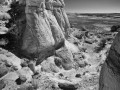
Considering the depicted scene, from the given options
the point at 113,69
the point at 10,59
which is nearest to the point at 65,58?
the point at 10,59

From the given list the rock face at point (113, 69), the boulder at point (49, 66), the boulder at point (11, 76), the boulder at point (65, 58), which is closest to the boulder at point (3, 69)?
the boulder at point (11, 76)

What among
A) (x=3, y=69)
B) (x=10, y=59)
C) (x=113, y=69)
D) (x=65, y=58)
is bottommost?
(x=65, y=58)

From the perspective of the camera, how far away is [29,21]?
1227cm

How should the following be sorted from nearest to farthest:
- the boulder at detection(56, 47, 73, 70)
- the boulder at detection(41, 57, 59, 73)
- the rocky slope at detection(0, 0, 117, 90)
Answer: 1. the rocky slope at detection(0, 0, 117, 90)
2. the boulder at detection(41, 57, 59, 73)
3. the boulder at detection(56, 47, 73, 70)

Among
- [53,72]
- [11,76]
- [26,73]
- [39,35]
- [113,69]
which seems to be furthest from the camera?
[39,35]

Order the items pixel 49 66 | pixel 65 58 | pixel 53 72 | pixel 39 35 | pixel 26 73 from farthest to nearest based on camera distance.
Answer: pixel 65 58
pixel 39 35
pixel 49 66
pixel 53 72
pixel 26 73

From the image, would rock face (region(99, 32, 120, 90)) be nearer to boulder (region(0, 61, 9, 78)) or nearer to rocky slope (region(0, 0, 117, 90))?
rocky slope (region(0, 0, 117, 90))

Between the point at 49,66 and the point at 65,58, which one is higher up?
the point at 65,58

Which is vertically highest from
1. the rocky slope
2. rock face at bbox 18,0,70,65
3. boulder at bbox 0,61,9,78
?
rock face at bbox 18,0,70,65

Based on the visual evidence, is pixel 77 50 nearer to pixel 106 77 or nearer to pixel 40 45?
pixel 40 45

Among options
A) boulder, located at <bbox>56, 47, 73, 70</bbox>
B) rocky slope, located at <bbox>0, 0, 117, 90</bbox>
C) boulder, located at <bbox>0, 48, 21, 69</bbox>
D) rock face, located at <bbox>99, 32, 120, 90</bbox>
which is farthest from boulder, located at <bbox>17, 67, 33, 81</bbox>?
rock face, located at <bbox>99, 32, 120, 90</bbox>

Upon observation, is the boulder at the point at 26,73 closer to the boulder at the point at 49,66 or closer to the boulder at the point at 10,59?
the boulder at the point at 10,59

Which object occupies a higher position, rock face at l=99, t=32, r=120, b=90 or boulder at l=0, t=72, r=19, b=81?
rock face at l=99, t=32, r=120, b=90

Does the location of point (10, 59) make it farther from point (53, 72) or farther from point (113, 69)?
point (113, 69)
